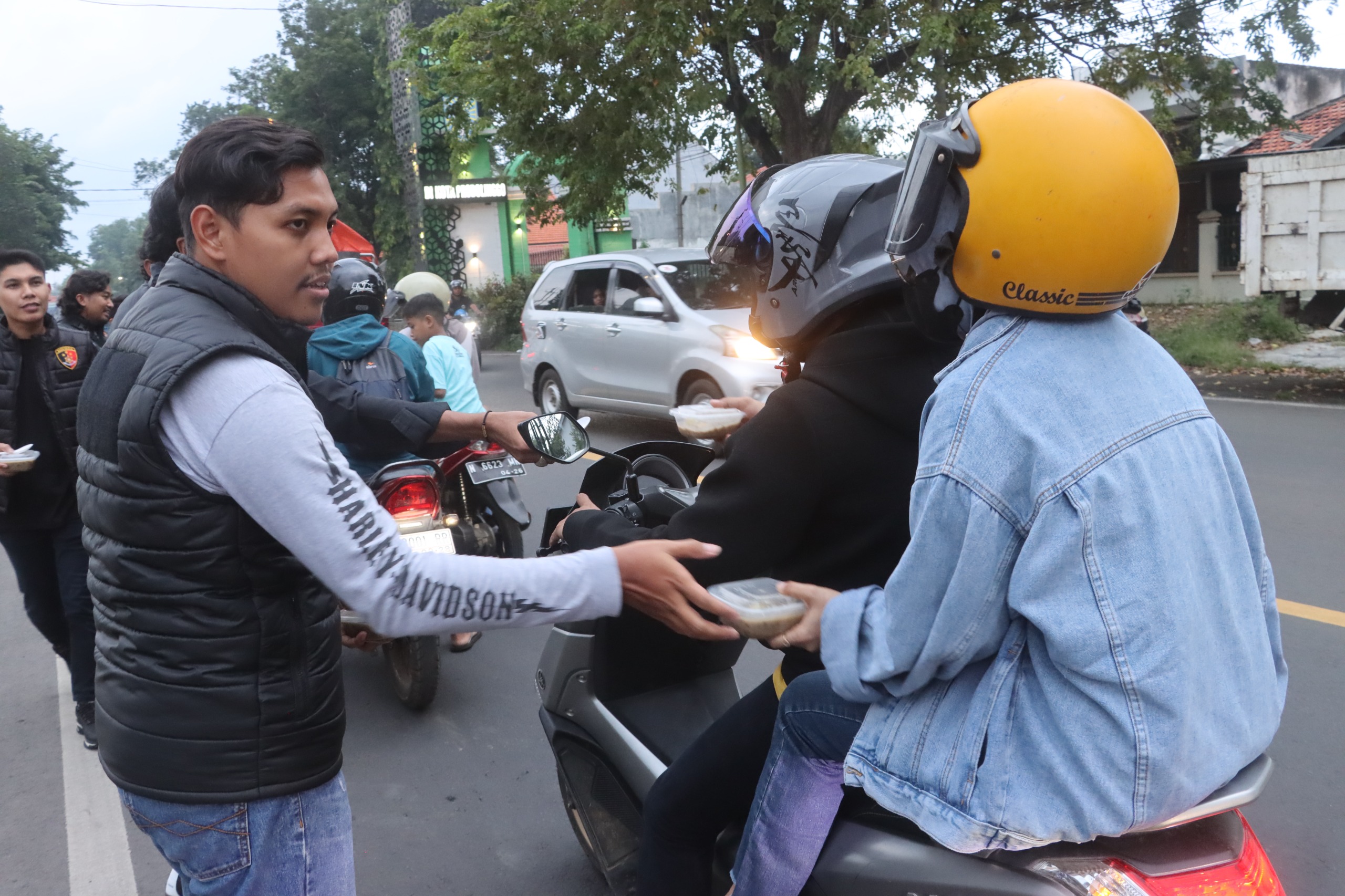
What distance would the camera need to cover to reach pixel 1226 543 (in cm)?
126

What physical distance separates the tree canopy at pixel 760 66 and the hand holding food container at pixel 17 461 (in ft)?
33.9

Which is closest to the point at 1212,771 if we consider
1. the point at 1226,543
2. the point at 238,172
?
the point at 1226,543

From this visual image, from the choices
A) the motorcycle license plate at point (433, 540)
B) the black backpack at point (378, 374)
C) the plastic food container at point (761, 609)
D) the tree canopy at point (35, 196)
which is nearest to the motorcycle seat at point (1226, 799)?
the plastic food container at point (761, 609)

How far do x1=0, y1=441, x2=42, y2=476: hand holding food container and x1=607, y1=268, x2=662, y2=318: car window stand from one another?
6.71 m

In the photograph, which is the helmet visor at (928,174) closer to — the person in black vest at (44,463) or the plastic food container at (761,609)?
the plastic food container at (761,609)

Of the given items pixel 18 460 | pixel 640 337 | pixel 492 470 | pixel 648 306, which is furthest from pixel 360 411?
pixel 640 337

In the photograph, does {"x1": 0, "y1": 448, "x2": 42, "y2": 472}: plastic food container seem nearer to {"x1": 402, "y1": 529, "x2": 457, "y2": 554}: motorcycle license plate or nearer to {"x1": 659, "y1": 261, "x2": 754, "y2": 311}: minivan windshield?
{"x1": 402, "y1": 529, "x2": 457, "y2": 554}: motorcycle license plate

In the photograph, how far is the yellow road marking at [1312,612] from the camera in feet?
14.7

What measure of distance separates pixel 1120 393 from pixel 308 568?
107 centimetres

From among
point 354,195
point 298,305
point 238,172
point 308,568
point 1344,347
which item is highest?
point 354,195

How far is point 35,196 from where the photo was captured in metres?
50.7

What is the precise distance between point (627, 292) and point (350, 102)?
30.7m

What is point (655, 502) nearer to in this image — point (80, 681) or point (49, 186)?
point (80, 681)

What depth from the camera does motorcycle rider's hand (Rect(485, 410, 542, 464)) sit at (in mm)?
2512
